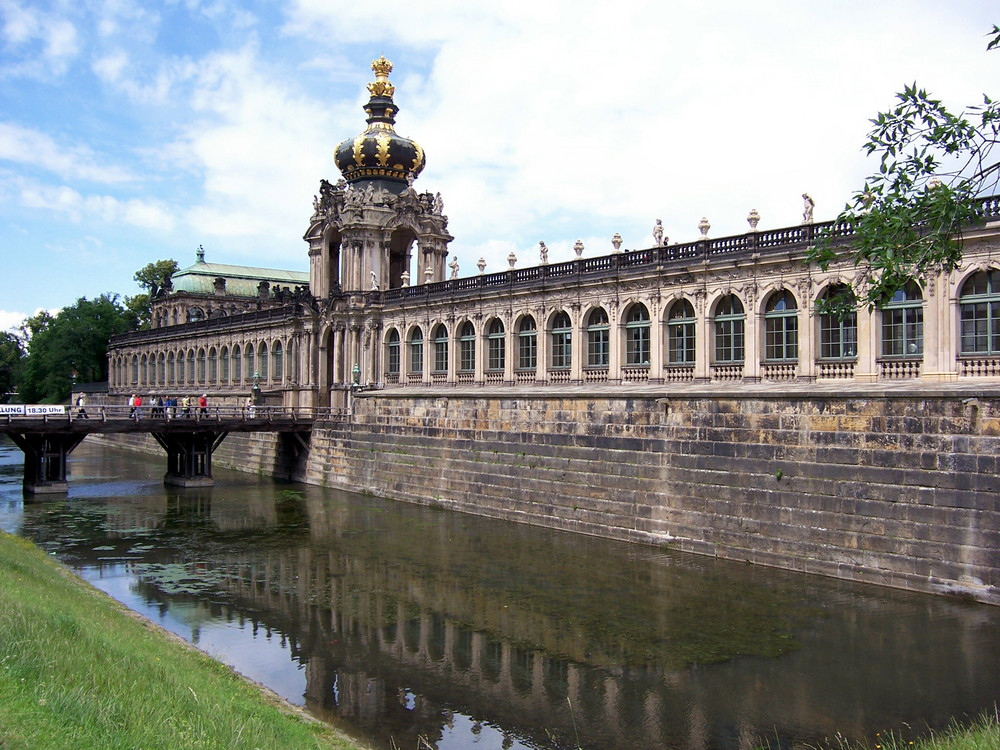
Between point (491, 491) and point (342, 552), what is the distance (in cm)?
763

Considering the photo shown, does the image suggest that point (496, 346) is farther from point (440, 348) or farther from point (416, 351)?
point (416, 351)

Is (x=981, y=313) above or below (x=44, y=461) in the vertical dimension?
above

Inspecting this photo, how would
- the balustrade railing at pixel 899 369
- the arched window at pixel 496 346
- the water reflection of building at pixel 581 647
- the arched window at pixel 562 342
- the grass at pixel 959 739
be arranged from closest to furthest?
the grass at pixel 959 739 → the water reflection of building at pixel 581 647 → the balustrade railing at pixel 899 369 → the arched window at pixel 562 342 → the arched window at pixel 496 346

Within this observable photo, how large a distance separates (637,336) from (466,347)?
10.5 meters

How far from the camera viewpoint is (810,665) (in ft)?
52.7

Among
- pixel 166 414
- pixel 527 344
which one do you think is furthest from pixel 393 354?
pixel 166 414

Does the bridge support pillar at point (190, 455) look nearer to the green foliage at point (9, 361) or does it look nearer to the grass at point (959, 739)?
the grass at point (959, 739)

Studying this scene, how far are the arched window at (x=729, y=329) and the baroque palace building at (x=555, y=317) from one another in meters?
0.06

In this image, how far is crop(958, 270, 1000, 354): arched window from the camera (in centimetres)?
2189

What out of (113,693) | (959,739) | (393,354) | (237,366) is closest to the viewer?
(113,693)

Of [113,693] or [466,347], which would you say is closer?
[113,693]

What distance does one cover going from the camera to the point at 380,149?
162 feet

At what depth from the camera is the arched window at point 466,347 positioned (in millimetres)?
39812

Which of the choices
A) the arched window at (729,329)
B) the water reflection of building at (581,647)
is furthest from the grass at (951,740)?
the arched window at (729,329)
